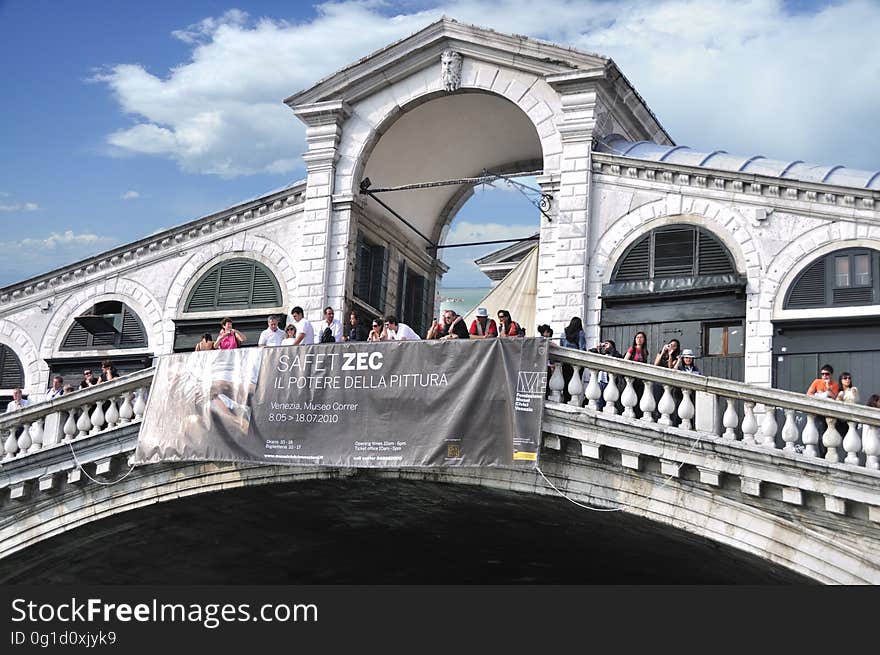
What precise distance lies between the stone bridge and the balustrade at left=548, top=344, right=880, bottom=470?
0.09ft

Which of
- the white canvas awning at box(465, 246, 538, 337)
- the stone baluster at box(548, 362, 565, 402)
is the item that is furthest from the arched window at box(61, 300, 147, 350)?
the stone baluster at box(548, 362, 565, 402)

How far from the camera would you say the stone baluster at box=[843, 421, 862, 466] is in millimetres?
16734

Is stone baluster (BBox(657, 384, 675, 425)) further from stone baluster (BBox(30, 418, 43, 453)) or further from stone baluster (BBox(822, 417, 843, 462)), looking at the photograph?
stone baluster (BBox(30, 418, 43, 453))

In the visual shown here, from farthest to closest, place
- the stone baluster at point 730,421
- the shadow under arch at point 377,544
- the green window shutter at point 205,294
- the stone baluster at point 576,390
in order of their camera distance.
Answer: the green window shutter at point 205,294 < the shadow under arch at point 377,544 < the stone baluster at point 576,390 < the stone baluster at point 730,421

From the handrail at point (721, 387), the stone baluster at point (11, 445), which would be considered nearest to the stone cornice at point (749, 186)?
the handrail at point (721, 387)

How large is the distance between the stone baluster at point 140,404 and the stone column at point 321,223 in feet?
13.2

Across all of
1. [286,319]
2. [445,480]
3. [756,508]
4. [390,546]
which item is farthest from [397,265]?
[756,508]

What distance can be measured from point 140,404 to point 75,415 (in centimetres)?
189

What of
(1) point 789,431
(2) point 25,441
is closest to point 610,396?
(1) point 789,431

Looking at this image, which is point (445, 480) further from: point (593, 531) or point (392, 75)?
point (392, 75)

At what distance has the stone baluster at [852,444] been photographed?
54.9 ft

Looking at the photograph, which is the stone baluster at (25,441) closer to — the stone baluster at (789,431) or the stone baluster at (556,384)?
the stone baluster at (556,384)

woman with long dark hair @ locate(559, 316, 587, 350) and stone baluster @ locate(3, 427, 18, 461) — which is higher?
woman with long dark hair @ locate(559, 316, 587, 350)
